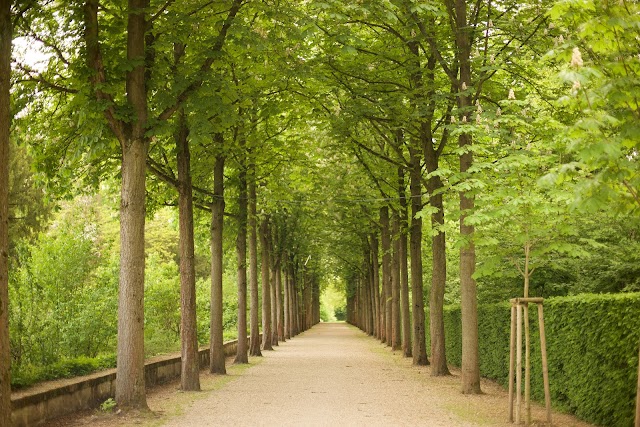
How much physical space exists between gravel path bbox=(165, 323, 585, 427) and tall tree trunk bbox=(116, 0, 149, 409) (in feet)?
3.64

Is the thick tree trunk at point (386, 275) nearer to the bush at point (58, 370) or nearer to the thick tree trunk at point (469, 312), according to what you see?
the thick tree trunk at point (469, 312)

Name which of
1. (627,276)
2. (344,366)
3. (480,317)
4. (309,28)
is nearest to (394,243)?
(344,366)

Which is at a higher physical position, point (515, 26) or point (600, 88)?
point (515, 26)

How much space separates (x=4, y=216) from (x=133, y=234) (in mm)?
4160

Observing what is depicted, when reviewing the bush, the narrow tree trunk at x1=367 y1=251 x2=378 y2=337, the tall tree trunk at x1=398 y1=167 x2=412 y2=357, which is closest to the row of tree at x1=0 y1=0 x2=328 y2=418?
the bush

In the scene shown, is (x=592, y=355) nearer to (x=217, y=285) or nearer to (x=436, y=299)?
(x=436, y=299)

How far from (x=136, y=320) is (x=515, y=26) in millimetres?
9218

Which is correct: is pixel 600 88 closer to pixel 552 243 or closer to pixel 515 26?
pixel 552 243

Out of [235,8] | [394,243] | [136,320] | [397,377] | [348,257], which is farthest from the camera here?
[348,257]

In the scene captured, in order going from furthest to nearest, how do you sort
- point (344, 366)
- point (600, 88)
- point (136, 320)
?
1. point (344, 366)
2. point (136, 320)
3. point (600, 88)

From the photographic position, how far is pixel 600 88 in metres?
6.93

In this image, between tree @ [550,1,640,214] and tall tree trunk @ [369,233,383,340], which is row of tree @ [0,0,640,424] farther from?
tall tree trunk @ [369,233,383,340]

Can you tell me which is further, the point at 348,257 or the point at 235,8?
the point at 348,257

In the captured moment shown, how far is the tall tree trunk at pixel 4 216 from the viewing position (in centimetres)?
813
